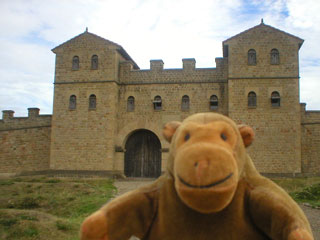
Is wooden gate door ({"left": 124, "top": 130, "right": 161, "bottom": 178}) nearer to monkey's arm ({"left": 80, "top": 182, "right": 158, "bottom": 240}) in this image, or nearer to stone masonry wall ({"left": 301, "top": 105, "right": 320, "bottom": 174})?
stone masonry wall ({"left": 301, "top": 105, "right": 320, "bottom": 174})

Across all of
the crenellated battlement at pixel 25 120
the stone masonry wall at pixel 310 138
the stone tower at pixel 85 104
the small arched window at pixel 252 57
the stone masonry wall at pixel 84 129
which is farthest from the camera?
the crenellated battlement at pixel 25 120

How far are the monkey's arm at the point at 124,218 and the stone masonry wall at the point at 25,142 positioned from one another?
66.7 ft

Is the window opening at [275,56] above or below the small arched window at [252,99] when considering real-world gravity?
above

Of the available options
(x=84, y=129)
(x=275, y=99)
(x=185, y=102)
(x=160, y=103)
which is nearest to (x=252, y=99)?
(x=275, y=99)

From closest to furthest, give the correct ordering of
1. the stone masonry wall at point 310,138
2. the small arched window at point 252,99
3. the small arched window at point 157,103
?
the small arched window at point 252,99, the stone masonry wall at point 310,138, the small arched window at point 157,103

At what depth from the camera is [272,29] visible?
1936 cm

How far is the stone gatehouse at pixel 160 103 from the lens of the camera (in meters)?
18.7

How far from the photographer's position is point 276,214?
2.49 meters

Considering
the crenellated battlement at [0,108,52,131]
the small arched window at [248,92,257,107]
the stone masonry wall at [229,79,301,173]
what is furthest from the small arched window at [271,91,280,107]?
the crenellated battlement at [0,108,52,131]

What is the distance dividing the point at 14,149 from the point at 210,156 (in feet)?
75.2

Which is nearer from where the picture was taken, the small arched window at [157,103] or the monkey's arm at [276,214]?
the monkey's arm at [276,214]

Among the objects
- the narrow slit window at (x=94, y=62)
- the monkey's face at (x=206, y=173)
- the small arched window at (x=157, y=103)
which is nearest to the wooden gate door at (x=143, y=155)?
the small arched window at (x=157, y=103)

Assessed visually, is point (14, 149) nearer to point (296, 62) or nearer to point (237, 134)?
point (296, 62)

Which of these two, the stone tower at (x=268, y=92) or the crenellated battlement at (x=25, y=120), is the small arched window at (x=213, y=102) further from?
the crenellated battlement at (x=25, y=120)
